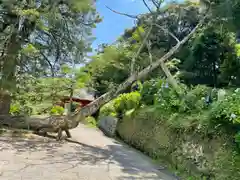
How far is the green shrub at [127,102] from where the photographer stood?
10198 millimetres

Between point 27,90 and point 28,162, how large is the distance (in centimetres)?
605

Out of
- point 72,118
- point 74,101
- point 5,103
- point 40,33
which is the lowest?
point 72,118

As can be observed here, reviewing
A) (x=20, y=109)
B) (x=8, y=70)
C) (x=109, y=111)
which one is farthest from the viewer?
(x=109, y=111)

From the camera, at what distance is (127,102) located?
1098 centimetres

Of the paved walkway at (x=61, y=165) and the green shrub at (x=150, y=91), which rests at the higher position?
the green shrub at (x=150, y=91)

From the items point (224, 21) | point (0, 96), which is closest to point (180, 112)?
point (224, 21)

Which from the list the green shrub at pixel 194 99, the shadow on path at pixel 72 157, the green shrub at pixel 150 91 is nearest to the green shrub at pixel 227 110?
the green shrub at pixel 194 99

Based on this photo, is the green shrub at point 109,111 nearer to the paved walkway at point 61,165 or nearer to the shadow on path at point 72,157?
the shadow on path at point 72,157

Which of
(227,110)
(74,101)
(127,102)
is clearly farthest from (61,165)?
(74,101)

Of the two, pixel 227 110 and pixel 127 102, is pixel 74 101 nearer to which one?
pixel 127 102

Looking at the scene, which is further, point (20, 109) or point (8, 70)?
point (20, 109)

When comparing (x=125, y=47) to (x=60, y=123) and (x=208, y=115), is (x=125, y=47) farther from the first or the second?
(x=208, y=115)

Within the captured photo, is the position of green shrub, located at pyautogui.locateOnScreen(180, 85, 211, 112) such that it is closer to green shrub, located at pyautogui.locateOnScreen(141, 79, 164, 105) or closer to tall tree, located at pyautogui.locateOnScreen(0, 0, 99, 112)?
green shrub, located at pyautogui.locateOnScreen(141, 79, 164, 105)

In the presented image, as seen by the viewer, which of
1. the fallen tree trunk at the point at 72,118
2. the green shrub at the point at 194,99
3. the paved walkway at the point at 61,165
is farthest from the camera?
the fallen tree trunk at the point at 72,118
